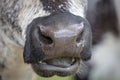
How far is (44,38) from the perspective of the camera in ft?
9.70

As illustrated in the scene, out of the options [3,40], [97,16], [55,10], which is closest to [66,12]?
[55,10]

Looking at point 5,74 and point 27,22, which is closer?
point 27,22

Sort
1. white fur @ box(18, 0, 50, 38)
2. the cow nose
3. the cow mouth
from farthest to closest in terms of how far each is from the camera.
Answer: white fur @ box(18, 0, 50, 38)
the cow mouth
the cow nose

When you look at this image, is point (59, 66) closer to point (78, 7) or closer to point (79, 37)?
point (79, 37)

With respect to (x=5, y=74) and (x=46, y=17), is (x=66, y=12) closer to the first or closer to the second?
(x=46, y=17)

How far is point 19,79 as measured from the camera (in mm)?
3873

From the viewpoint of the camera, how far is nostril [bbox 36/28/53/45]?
2.92 meters

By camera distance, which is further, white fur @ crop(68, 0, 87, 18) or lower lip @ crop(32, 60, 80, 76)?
white fur @ crop(68, 0, 87, 18)

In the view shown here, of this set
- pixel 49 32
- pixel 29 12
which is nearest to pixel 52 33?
pixel 49 32

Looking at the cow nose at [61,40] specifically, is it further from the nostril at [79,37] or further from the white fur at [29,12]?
the white fur at [29,12]

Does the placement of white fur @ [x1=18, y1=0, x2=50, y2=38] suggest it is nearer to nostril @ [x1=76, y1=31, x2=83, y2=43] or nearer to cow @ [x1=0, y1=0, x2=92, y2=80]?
cow @ [x1=0, y1=0, x2=92, y2=80]

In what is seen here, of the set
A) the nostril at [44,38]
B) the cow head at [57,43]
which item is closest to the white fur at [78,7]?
the cow head at [57,43]

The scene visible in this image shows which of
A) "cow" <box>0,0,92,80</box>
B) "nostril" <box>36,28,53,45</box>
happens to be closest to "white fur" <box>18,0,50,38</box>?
"cow" <box>0,0,92,80</box>

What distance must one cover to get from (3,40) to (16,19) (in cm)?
30
